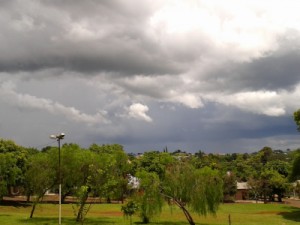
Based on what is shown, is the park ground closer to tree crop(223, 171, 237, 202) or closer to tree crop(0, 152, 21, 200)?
tree crop(0, 152, 21, 200)

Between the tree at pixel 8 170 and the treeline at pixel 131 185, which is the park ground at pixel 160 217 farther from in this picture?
the tree at pixel 8 170

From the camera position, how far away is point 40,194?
46.3 metres

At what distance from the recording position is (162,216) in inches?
2087

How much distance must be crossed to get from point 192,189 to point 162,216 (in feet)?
42.2

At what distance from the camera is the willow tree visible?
41.4 meters

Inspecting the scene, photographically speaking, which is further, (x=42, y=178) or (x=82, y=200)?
(x=42, y=178)

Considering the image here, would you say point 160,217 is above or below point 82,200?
below

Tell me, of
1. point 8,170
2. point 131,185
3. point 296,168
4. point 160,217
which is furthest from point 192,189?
point 8,170

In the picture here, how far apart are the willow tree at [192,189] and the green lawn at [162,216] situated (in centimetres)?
188

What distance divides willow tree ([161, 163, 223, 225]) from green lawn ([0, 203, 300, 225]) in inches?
74.0

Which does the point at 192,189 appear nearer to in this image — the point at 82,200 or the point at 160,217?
the point at 160,217

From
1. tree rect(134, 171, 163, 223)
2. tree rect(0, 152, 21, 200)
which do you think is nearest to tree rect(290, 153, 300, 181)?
tree rect(134, 171, 163, 223)

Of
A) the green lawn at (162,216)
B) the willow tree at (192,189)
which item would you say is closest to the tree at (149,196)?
the willow tree at (192,189)

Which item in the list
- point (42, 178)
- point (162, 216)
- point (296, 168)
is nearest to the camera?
point (42, 178)
